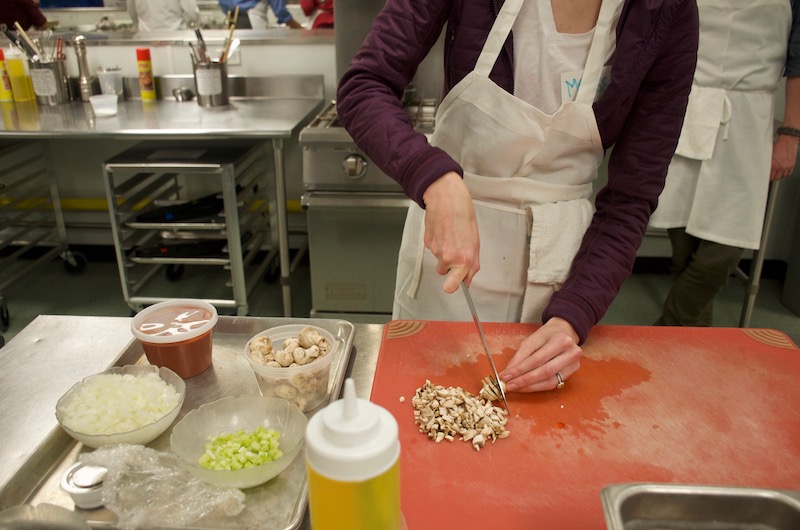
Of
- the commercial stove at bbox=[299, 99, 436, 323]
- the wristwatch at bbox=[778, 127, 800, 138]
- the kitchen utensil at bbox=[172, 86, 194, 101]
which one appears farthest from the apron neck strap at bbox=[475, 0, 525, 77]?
the kitchen utensil at bbox=[172, 86, 194, 101]

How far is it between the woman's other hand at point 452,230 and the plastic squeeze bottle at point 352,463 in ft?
1.32

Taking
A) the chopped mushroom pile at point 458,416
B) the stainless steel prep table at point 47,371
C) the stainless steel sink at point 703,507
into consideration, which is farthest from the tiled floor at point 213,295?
the stainless steel sink at point 703,507

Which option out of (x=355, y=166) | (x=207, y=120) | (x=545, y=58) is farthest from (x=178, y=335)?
(x=207, y=120)

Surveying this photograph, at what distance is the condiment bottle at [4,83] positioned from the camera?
2.70m

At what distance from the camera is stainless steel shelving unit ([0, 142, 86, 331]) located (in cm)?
290

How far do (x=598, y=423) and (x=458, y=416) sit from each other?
0.65 ft

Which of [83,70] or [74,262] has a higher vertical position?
[83,70]

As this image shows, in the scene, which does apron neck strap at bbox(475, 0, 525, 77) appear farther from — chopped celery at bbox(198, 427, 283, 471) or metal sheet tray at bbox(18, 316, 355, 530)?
chopped celery at bbox(198, 427, 283, 471)

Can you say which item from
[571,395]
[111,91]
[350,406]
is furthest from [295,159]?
[350,406]

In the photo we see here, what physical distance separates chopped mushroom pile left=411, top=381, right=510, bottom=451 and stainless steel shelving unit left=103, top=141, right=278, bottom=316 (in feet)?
5.05

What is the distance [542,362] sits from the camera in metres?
0.94

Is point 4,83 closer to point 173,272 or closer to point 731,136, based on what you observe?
point 173,272

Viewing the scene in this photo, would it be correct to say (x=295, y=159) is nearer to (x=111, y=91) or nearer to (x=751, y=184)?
(x=111, y=91)

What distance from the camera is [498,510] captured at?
2.42ft
